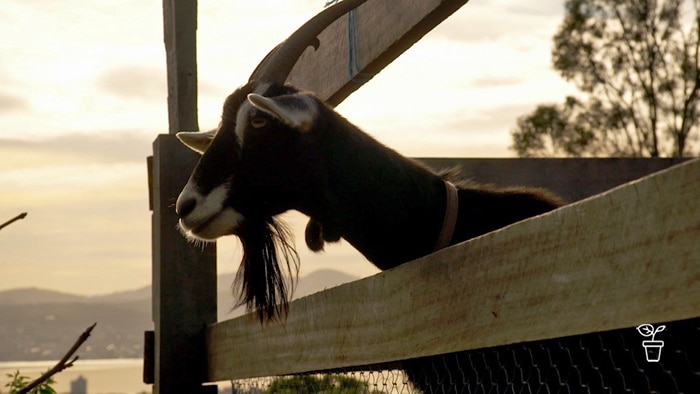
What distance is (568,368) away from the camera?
2.06m

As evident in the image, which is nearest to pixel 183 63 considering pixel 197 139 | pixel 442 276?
pixel 197 139

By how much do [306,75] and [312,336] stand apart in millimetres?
1777

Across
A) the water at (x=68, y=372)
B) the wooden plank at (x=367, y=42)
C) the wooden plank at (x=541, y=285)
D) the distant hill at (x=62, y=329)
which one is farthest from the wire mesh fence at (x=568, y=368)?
the distant hill at (x=62, y=329)

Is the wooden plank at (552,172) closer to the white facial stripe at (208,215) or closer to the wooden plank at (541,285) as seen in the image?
the white facial stripe at (208,215)

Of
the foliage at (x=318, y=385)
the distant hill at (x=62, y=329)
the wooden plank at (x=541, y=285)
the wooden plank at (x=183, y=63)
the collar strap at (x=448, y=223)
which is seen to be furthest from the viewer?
the distant hill at (x=62, y=329)

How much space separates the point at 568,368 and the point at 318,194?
1.43 m

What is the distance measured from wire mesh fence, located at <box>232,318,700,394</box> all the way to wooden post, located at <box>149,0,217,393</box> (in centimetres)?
60

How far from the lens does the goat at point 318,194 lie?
320cm

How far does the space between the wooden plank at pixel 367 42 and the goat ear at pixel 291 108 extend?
247mm

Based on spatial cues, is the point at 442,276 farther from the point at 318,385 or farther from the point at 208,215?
the point at 208,215

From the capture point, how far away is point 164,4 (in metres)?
4.01

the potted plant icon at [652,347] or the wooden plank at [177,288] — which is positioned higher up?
the wooden plank at [177,288]

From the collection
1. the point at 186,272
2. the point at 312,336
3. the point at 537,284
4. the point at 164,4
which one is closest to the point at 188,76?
the point at 164,4

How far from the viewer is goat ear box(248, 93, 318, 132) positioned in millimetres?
3139
